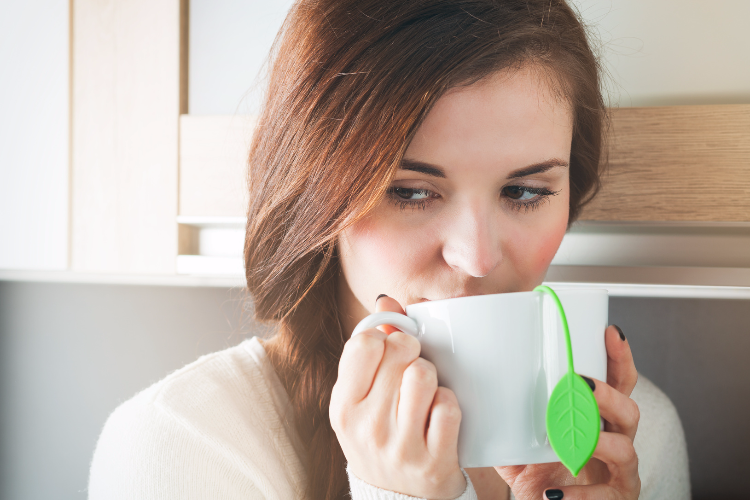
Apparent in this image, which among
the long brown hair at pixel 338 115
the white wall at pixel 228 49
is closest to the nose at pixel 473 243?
the long brown hair at pixel 338 115

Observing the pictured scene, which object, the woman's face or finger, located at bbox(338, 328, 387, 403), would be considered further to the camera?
the woman's face

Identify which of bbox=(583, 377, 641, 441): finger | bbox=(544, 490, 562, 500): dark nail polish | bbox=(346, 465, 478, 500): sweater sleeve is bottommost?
bbox=(544, 490, 562, 500): dark nail polish

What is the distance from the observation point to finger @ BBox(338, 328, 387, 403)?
1.45ft

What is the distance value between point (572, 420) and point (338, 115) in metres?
0.42

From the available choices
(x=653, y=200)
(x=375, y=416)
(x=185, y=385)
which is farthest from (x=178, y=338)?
(x=653, y=200)

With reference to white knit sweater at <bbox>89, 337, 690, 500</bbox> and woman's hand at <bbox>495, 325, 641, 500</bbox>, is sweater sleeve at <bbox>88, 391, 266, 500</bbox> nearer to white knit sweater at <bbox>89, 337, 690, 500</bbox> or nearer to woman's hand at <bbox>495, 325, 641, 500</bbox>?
white knit sweater at <bbox>89, 337, 690, 500</bbox>

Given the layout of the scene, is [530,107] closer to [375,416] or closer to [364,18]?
[364,18]

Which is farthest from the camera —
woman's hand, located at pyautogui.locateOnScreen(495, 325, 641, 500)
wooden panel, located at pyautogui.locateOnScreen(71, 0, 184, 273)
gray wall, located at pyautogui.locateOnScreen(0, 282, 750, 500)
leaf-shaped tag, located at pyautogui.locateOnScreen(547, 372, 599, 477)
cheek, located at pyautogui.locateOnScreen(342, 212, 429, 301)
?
gray wall, located at pyautogui.locateOnScreen(0, 282, 750, 500)

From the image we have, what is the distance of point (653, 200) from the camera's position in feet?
2.52

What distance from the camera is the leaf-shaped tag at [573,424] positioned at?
15.6 inches

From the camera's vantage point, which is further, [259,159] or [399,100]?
[259,159]

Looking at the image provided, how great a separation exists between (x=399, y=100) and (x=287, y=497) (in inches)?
23.3

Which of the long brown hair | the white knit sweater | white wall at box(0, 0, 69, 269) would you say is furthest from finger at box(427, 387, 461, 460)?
white wall at box(0, 0, 69, 269)

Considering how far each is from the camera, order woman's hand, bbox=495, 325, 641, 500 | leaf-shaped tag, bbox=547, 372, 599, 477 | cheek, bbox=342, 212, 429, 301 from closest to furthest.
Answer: leaf-shaped tag, bbox=547, 372, 599, 477
woman's hand, bbox=495, 325, 641, 500
cheek, bbox=342, 212, 429, 301
